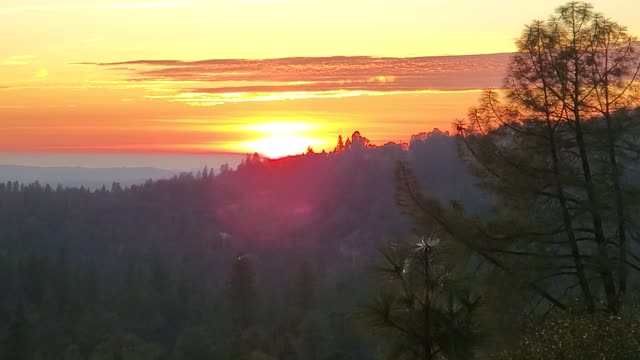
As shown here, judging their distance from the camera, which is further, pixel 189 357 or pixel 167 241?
pixel 167 241

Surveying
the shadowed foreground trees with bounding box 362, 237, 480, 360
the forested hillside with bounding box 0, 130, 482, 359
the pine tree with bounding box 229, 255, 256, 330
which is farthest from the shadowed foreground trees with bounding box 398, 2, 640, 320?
the pine tree with bounding box 229, 255, 256, 330

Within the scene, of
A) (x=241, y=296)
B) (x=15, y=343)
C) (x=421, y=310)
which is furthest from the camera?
(x=241, y=296)

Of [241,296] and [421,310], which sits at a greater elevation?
[421,310]

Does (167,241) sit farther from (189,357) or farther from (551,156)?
(551,156)

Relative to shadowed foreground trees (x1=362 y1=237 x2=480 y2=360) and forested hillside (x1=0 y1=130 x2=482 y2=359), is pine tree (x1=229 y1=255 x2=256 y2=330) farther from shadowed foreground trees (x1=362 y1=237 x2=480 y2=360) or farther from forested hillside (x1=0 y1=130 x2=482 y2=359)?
shadowed foreground trees (x1=362 y1=237 x2=480 y2=360)

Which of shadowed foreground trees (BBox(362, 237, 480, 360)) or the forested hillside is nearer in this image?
shadowed foreground trees (BBox(362, 237, 480, 360))

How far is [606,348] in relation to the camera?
9.47 m

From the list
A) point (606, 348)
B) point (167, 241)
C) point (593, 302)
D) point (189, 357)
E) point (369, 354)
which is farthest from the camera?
point (167, 241)

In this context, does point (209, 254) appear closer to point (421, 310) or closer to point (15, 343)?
point (15, 343)

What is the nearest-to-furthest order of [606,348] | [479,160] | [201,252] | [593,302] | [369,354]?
[606,348] → [593,302] → [479,160] → [369,354] → [201,252]

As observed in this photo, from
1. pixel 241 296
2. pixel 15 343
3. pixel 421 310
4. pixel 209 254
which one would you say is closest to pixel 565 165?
pixel 421 310

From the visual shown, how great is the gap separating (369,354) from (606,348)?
152 ft

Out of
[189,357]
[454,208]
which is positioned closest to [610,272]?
[454,208]

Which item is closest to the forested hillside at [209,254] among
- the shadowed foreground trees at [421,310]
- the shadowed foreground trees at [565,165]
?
the shadowed foreground trees at [421,310]
